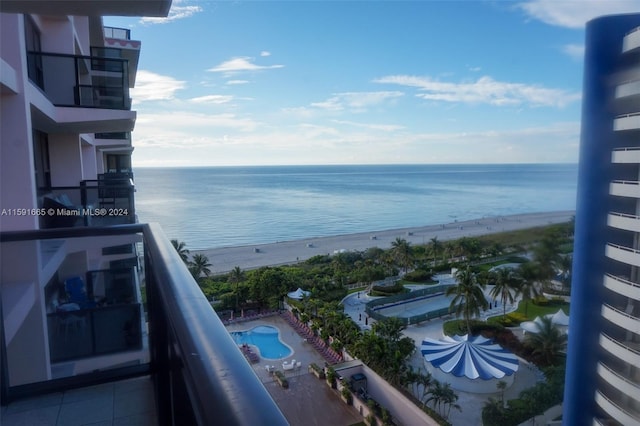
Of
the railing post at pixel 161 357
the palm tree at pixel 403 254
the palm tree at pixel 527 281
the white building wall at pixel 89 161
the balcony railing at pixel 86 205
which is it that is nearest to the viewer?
the palm tree at pixel 527 281

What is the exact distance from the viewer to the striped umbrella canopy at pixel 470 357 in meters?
8.73

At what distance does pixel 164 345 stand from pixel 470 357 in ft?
30.2

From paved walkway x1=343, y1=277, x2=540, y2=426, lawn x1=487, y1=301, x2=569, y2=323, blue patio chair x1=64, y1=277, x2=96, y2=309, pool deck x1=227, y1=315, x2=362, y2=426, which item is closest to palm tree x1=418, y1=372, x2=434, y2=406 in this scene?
paved walkway x1=343, y1=277, x2=540, y2=426

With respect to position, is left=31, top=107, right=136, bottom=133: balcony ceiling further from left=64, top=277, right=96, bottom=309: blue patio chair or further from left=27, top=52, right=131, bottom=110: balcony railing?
left=64, top=277, right=96, bottom=309: blue patio chair

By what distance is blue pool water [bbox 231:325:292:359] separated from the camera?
420 inches

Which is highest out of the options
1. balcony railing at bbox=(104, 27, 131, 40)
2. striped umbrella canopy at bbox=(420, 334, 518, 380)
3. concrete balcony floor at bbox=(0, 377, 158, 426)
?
balcony railing at bbox=(104, 27, 131, 40)

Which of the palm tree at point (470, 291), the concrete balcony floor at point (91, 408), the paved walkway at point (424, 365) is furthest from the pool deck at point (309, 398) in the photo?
the concrete balcony floor at point (91, 408)

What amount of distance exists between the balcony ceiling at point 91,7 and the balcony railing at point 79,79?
9.15 feet

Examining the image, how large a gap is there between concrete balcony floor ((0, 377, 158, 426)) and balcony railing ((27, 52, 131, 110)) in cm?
317

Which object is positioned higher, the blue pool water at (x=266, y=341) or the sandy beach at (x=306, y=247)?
the sandy beach at (x=306, y=247)

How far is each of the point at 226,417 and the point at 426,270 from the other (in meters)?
18.1

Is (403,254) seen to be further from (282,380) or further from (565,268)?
(565,268)

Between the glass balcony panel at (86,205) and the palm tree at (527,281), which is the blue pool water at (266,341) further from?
the palm tree at (527,281)

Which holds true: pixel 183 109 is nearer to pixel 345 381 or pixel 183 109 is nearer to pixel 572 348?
pixel 345 381
